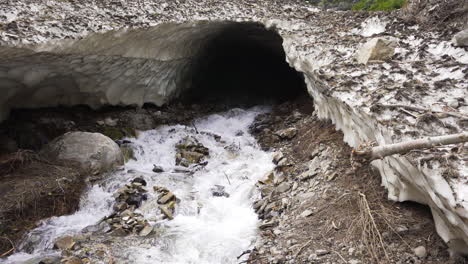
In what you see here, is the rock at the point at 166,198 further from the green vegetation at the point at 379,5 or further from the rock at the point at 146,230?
the green vegetation at the point at 379,5

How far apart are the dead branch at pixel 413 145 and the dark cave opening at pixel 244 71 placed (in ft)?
23.9

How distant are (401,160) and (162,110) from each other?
7204 mm

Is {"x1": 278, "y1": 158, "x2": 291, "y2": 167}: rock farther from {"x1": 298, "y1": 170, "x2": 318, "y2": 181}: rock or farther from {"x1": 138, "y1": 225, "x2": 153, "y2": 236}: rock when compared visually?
{"x1": 138, "y1": 225, "x2": 153, "y2": 236}: rock

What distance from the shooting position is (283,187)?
17.2 ft

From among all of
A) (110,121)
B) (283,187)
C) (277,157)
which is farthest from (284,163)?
(110,121)

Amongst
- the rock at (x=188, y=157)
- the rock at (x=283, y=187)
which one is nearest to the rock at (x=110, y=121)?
the rock at (x=188, y=157)

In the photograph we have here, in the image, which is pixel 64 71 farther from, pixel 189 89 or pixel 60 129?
pixel 189 89

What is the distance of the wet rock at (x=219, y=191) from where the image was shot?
587 cm

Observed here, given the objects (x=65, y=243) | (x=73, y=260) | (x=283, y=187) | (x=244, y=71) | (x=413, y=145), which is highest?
(x=413, y=145)

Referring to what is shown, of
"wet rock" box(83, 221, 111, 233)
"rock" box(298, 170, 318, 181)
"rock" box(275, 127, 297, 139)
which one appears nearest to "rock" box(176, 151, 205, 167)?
"rock" box(275, 127, 297, 139)

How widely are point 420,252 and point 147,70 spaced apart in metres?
6.98

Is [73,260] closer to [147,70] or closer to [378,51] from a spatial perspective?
[378,51]

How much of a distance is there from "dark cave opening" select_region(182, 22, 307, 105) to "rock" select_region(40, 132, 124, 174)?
14.5ft

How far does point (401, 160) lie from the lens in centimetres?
319
